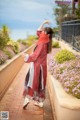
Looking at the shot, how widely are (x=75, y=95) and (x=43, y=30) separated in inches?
44.2

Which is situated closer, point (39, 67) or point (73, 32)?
point (39, 67)

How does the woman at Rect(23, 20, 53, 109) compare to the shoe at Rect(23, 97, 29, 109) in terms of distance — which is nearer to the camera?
the woman at Rect(23, 20, 53, 109)

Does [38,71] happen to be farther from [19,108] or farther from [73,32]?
[73,32]

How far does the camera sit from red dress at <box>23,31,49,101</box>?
4414mm

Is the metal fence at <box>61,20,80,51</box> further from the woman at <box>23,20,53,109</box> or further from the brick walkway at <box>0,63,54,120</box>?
the woman at <box>23,20,53,109</box>

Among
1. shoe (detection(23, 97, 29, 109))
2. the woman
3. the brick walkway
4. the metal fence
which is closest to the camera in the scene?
the brick walkway

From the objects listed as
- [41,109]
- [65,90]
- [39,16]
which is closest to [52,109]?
[41,109]

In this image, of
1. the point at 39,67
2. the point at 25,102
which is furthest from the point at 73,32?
the point at 25,102

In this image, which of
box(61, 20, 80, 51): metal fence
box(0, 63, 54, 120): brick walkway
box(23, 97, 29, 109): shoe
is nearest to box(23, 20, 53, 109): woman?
box(23, 97, 29, 109): shoe

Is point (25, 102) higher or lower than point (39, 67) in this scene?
lower

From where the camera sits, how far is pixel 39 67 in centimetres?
452

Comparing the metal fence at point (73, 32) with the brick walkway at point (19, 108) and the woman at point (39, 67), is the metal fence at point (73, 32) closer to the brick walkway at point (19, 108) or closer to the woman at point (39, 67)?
the brick walkway at point (19, 108)

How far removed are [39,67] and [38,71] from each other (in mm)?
55

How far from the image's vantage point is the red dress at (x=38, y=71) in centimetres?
441
